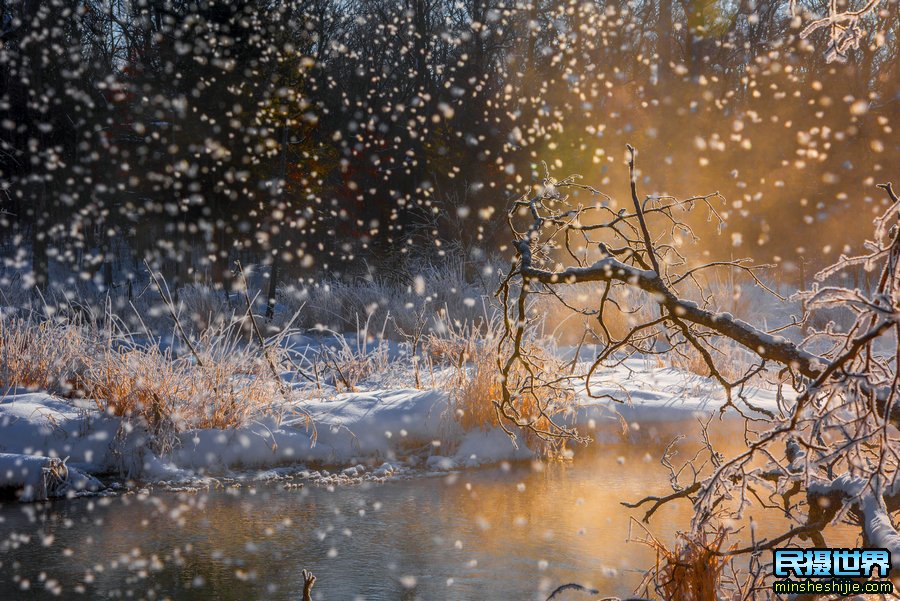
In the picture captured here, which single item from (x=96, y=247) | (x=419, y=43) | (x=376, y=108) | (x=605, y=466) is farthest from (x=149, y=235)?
(x=605, y=466)

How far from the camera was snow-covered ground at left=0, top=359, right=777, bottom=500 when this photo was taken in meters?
5.71

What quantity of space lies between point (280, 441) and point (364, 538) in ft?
6.32

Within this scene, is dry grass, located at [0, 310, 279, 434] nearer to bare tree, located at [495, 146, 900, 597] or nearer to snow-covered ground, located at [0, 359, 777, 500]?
snow-covered ground, located at [0, 359, 777, 500]

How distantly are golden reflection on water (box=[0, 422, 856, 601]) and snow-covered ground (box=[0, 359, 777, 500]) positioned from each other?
1.22 feet

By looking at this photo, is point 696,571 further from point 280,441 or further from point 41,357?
point 41,357

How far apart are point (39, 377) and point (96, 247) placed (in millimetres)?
17293

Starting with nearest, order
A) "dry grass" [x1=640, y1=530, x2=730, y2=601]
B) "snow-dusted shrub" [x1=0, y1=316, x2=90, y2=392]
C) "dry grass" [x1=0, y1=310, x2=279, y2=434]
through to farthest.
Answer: "dry grass" [x1=640, y1=530, x2=730, y2=601], "dry grass" [x1=0, y1=310, x2=279, y2=434], "snow-dusted shrub" [x1=0, y1=316, x2=90, y2=392]

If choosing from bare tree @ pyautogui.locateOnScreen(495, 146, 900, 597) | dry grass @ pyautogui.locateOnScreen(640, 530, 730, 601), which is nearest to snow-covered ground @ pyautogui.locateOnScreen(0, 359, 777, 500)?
dry grass @ pyautogui.locateOnScreen(640, 530, 730, 601)

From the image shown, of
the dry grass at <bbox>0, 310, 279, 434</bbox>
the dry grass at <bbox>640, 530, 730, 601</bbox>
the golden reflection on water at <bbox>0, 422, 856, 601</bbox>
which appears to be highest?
the dry grass at <bbox>0, 310, 279, 434</bbox>

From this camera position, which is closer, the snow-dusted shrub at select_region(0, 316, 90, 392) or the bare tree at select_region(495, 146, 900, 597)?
the bare tree at select_region(495, 146, 900, 597)

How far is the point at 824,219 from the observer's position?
16.6m

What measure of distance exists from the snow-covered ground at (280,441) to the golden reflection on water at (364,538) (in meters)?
0.37

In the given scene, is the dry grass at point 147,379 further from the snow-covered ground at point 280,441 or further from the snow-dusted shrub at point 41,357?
the snow-covered ground at point 280,441

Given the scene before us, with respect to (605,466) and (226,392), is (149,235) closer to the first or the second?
(226,392)
